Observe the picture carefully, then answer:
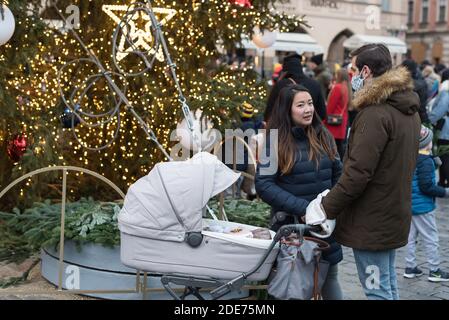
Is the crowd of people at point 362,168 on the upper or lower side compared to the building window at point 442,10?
lower

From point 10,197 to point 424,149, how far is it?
3973mm

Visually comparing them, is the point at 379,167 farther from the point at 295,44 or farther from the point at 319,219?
the point at 295,44

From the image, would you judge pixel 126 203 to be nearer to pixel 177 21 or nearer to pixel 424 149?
pixel 424 149

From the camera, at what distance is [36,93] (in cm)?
673

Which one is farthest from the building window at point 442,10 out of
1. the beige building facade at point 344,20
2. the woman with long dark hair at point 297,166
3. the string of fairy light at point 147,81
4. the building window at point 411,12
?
the woman with long dark hair at point 297,166

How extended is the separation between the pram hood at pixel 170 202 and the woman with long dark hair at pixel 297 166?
0.39 metres

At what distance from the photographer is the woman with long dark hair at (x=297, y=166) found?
158 inches

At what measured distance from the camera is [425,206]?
5777 mm

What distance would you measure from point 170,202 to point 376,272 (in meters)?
1.22

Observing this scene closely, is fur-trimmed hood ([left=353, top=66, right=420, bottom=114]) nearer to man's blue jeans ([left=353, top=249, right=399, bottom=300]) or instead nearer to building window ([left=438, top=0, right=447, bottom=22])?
man's blue jeans ([left=353, top=249, right=399, bottom=300])

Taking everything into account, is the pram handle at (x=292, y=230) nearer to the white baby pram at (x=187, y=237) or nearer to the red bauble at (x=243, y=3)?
the white baby pram at (x=187, y=237)

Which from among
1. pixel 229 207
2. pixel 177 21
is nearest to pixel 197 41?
pixel 177 21

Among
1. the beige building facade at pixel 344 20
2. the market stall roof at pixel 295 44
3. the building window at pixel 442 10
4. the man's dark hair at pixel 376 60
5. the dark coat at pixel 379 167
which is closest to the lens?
the dark coat at pixel 379 167
